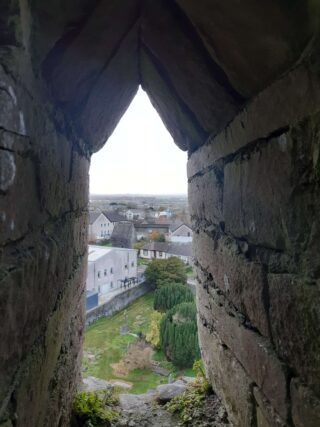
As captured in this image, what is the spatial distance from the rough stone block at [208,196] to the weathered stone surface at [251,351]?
384 millimetres

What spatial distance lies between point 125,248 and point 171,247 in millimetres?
3400

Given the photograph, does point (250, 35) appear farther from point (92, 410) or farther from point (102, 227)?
point (102, 227)

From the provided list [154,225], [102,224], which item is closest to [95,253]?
[102,224]

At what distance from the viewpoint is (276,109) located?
983 mm

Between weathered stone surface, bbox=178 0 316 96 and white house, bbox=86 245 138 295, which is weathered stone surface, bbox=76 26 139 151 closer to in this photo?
weathered stone surface, bbox=178 0 316 96

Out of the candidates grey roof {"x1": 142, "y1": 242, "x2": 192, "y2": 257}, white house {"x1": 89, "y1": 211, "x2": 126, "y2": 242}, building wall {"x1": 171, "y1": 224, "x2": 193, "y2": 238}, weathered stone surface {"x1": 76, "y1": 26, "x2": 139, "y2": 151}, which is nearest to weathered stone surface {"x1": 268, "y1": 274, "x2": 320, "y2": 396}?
weathered stone surface {"x1": 76, "y1": 26, "x2": 139, "y2": 151}

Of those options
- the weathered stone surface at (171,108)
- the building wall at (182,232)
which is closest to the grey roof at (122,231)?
the building wall at (182,232)

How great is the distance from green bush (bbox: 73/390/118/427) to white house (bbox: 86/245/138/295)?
36.3ft

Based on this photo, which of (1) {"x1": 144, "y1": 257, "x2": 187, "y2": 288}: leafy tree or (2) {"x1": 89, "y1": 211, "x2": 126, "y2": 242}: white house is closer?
(1) {"x1": 144, "y1": 257, "x2": 187, "y2": 288}: leafy tree

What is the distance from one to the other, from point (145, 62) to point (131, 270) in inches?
617

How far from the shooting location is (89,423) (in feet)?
6.52

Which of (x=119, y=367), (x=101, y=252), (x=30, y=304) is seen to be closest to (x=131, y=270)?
(x=101, y=252)

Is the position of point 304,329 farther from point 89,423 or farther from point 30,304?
point 89,423

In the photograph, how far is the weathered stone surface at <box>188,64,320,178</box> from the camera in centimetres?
83
